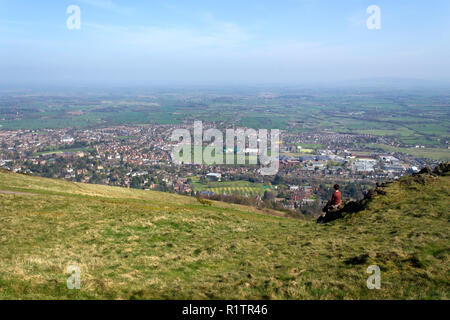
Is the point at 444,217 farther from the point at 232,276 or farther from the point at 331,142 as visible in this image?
the point at 331,142

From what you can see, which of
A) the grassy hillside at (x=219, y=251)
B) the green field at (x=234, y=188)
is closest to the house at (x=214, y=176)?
the green field at (x=234, y=188)

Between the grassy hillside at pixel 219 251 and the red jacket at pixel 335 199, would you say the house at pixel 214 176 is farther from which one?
the red jacket at pixel 335 199

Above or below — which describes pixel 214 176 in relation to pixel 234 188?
above

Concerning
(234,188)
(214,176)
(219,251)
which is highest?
(219,251)

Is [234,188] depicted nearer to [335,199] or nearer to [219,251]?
[335,199]

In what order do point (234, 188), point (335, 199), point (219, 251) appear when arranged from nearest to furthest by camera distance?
point (219, 251)
point (335, 199)
point (234, 188)

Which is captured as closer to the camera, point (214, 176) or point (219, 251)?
point (219, 251)

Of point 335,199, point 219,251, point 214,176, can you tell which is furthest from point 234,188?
point 219,251

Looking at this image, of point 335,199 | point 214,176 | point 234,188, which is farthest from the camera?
point 214,176

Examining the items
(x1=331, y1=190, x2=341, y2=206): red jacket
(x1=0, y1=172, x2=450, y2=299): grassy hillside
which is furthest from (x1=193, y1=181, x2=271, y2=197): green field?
(x1=0, y1=172, x2=450, y2=299): grassy hillside
